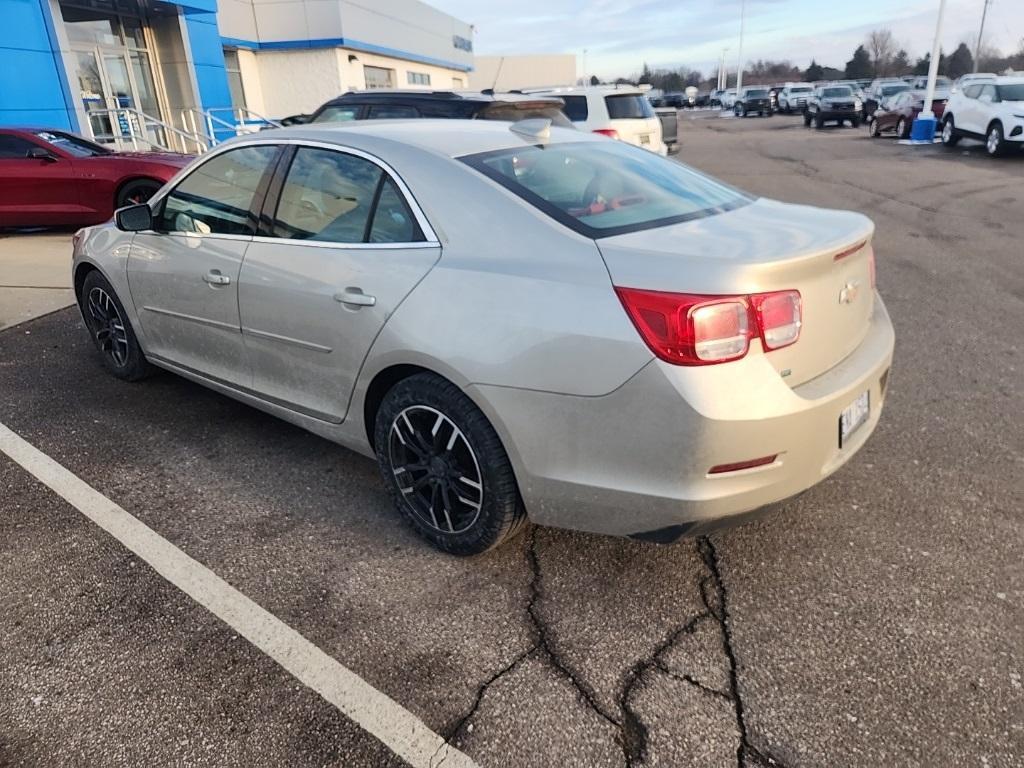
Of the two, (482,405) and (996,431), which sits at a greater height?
(482,405)

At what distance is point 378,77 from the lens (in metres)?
32.2

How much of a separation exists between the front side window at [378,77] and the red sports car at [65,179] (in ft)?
70.4

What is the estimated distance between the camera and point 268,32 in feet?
85.9

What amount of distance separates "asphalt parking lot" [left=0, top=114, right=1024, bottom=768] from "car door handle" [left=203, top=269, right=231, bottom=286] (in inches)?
35.4

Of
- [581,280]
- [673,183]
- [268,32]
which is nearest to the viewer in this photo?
[581,280]

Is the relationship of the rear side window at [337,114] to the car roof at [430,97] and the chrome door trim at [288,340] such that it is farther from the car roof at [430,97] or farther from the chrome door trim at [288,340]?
the chrome door trim at [288,340]

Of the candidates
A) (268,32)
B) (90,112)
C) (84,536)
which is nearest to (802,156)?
(90,112)

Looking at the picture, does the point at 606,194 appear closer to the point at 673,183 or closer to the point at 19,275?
the point at 673,183

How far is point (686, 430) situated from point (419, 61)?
38.7 m

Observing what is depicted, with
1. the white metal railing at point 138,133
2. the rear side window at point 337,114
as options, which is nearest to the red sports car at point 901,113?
the white metal railing at point 138,133

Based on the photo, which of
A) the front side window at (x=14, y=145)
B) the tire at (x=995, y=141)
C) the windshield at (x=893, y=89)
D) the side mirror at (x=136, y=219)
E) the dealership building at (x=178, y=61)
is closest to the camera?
the side mirror at (x=136, y=219)

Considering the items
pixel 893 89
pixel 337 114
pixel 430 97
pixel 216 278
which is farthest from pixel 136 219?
pixel 893 89

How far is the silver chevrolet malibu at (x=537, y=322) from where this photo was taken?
240 centimetres

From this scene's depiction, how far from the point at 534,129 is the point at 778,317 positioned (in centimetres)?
159
